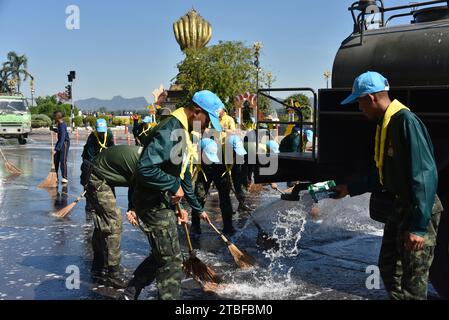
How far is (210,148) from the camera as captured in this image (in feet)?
23.0

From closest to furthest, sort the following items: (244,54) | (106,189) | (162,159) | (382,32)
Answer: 1. (162,159)
2. (382,32)
3. (106,189)
4. (244,54)

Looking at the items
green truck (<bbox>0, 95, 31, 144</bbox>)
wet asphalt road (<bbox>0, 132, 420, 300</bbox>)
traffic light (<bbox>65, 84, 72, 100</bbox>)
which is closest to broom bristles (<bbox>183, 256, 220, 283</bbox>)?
wet asphalt road (<bbox>0, 132, 420, 300</bbox>)

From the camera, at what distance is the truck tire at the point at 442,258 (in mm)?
4191

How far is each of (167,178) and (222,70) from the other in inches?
1298

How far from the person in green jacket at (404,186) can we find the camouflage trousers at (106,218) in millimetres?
2795

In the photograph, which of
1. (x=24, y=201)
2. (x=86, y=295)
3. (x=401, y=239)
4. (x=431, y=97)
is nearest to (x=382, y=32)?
(x=431, y=97)

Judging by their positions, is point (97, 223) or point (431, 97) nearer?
point (431, 97)

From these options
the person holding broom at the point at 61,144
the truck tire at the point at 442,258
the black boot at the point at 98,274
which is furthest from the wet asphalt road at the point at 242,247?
the person holding broom at the point at 61,144

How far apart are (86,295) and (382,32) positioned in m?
3.72

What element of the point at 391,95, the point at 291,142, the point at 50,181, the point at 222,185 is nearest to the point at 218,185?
the point at 222,185

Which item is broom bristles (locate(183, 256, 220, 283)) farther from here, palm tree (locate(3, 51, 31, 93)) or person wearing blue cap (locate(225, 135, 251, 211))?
palm tree (locate(3, 51, 31, 93))

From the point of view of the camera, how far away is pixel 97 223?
17.7 feet

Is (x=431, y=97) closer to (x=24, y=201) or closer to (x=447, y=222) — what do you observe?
(x=447, y=222)

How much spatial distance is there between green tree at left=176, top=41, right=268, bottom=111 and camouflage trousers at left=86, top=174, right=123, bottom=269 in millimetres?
30495
